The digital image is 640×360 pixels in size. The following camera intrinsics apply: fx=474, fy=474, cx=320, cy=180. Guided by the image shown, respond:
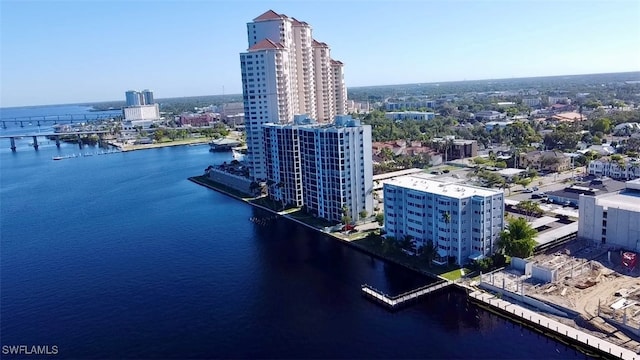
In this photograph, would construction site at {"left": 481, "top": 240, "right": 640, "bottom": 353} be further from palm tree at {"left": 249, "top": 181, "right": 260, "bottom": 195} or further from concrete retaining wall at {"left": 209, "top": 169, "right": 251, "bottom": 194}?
concrete retaining wall at {"left": 209, "top": 169, "right": 251, "bottom": 194}

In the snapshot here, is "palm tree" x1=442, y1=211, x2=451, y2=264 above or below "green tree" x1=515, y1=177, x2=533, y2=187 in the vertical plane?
above

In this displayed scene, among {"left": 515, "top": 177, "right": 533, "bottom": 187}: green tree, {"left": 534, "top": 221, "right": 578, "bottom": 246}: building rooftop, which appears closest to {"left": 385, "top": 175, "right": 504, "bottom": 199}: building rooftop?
{"left": 534, "top": 221, "right": 578, "bottom": 246}: building rooftop

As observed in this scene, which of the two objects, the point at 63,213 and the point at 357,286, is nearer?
the point at 357,286

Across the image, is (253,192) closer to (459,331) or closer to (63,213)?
(63,213)

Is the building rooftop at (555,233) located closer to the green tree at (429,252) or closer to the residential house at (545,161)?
the green tree at (429,252)

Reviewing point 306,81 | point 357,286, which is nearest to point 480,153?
point 306,81

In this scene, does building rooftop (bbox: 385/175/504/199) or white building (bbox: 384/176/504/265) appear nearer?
white building (bbox: 384/176/504/265)
